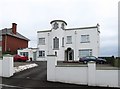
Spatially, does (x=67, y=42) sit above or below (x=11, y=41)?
below

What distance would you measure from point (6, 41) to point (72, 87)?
104ft

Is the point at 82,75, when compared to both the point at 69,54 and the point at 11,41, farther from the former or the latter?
the point at 11,41

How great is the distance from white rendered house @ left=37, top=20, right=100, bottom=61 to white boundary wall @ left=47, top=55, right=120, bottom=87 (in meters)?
22.7

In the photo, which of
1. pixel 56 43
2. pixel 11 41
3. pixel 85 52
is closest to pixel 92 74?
pixel 85 52

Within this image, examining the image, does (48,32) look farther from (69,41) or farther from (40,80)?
(40,80)

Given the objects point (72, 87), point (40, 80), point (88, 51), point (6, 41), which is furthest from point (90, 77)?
point (6, 41)

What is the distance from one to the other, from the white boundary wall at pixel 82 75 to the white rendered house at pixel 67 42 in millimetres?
22680

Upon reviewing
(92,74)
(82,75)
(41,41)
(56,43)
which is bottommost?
(82,75)

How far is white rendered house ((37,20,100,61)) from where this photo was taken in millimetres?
38406

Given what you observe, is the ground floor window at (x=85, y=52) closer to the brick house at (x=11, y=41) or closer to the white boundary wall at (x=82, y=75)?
the brick house at (x=11, y=41)

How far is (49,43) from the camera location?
4203cm

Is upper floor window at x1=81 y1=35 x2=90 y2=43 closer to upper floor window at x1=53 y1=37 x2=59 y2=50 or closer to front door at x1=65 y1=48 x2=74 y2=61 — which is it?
front door at x1=65 y1=48 x2=74 y2=61

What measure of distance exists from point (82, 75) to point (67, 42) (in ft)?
84.0

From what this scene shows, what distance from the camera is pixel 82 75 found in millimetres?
15414
